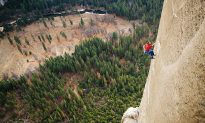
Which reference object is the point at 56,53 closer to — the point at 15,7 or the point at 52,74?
the point at 52,74

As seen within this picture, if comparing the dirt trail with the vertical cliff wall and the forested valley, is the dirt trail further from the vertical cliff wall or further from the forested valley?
the vertical cliff wall

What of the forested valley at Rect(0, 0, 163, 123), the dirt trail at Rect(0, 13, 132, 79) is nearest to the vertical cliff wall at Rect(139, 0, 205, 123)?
the forested valley at Rect(0, 0, 163, 123)

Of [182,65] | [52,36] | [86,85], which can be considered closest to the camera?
[182,65]

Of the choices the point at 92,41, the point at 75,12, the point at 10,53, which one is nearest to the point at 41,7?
the point at 75,12

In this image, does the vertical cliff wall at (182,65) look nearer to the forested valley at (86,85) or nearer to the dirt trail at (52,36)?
the forested valley at (86,85)

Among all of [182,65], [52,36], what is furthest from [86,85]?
[182,65]

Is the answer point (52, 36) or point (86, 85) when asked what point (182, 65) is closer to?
point (86, 85)

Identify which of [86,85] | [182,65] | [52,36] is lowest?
[86,85]
